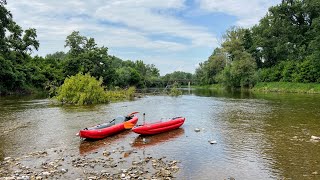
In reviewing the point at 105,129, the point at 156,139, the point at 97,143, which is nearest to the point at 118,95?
the point at 105,129

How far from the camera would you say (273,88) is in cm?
7712

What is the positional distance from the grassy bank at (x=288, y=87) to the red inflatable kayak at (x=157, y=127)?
164ft

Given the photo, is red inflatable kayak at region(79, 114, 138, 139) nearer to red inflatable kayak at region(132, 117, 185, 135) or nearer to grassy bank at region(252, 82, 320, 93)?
red inflatable kayak at region(132, 117, 185, 135)

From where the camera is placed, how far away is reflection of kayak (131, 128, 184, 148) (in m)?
18.8

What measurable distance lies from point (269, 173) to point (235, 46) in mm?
84818

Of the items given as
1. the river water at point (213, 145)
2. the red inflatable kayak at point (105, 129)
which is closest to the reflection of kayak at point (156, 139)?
the river water at point (213, 145)

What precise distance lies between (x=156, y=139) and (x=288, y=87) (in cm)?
6041

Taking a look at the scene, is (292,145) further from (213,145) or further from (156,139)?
(156,139)

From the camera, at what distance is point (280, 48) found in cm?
7794

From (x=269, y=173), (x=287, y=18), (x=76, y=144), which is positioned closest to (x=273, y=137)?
(x=269, y=173)

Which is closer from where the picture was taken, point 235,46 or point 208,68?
point 235,46

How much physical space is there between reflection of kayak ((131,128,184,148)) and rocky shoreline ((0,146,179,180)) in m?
1.80

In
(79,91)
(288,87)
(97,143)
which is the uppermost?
(79,91)

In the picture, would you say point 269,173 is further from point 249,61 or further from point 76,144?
point 249,61
